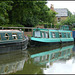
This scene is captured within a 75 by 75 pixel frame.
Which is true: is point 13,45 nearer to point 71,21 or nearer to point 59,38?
point 59,38

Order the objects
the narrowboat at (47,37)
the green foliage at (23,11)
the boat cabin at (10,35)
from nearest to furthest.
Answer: the boat cabin at (10,35), the narrowboat at (47,37), the green foliage at (23,11)

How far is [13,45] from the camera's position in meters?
14.9

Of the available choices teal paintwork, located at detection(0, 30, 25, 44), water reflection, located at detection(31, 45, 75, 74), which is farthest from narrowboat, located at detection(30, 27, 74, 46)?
water reflection, located at detection(31, 45, 75, 74)

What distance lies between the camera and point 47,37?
69.2 feet

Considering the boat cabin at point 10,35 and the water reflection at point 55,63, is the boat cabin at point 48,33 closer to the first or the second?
the boat cabin at point 10,35

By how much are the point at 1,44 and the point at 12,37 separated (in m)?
1.75

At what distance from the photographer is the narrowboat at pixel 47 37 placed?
18962mm

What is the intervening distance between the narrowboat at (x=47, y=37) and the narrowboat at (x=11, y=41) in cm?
258

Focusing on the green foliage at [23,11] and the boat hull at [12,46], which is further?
the green foliage at [23,11]

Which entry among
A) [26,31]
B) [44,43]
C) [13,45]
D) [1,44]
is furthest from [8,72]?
[26,31]

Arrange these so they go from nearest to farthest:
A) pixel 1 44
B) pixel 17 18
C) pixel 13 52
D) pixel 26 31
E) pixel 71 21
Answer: pixel 1 44, pixel 13 52, pixel 17 18, pixel 26 31, pixel 71 21

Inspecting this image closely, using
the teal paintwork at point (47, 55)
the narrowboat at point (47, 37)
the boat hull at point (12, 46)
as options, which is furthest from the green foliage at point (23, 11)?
the teal paintwork at point (47, 55)

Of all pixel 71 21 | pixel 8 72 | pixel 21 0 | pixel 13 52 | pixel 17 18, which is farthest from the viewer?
pixel 71 21

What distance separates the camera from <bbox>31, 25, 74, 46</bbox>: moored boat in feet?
62.2
